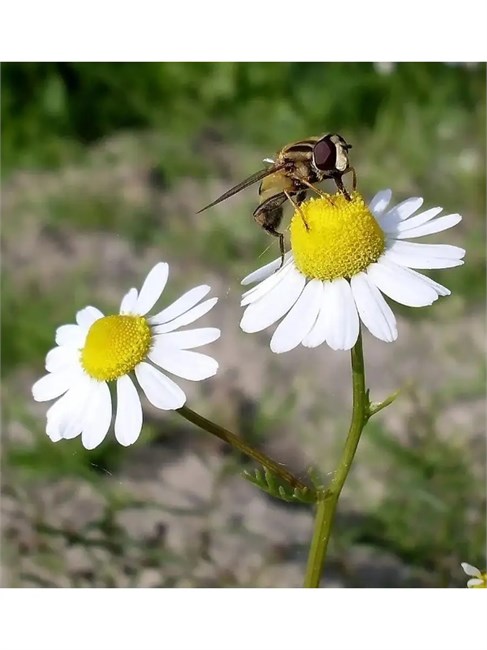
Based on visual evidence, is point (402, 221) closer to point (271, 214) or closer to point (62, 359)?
point (271, 214)

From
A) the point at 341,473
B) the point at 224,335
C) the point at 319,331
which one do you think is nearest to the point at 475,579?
the point at 341,473

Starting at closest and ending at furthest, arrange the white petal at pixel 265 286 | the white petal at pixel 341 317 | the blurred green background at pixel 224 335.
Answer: the white petal at pixel 341 317 < the white petal at pixel 265 286 < the blurred green background at pixel 224 335

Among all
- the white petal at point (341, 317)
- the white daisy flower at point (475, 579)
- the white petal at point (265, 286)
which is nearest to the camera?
the white petal at point (341, 317)

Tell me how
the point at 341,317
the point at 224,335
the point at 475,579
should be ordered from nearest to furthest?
the point at 341,317
the point at 475,579
the point at 224,335

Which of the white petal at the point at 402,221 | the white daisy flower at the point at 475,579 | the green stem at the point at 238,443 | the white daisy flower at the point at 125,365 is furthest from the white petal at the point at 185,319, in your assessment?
the white daisy flower at the point at 475,579

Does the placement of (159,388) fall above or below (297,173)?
below

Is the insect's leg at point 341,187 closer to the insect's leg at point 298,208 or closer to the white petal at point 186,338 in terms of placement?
the insect's leg at point 298,208
